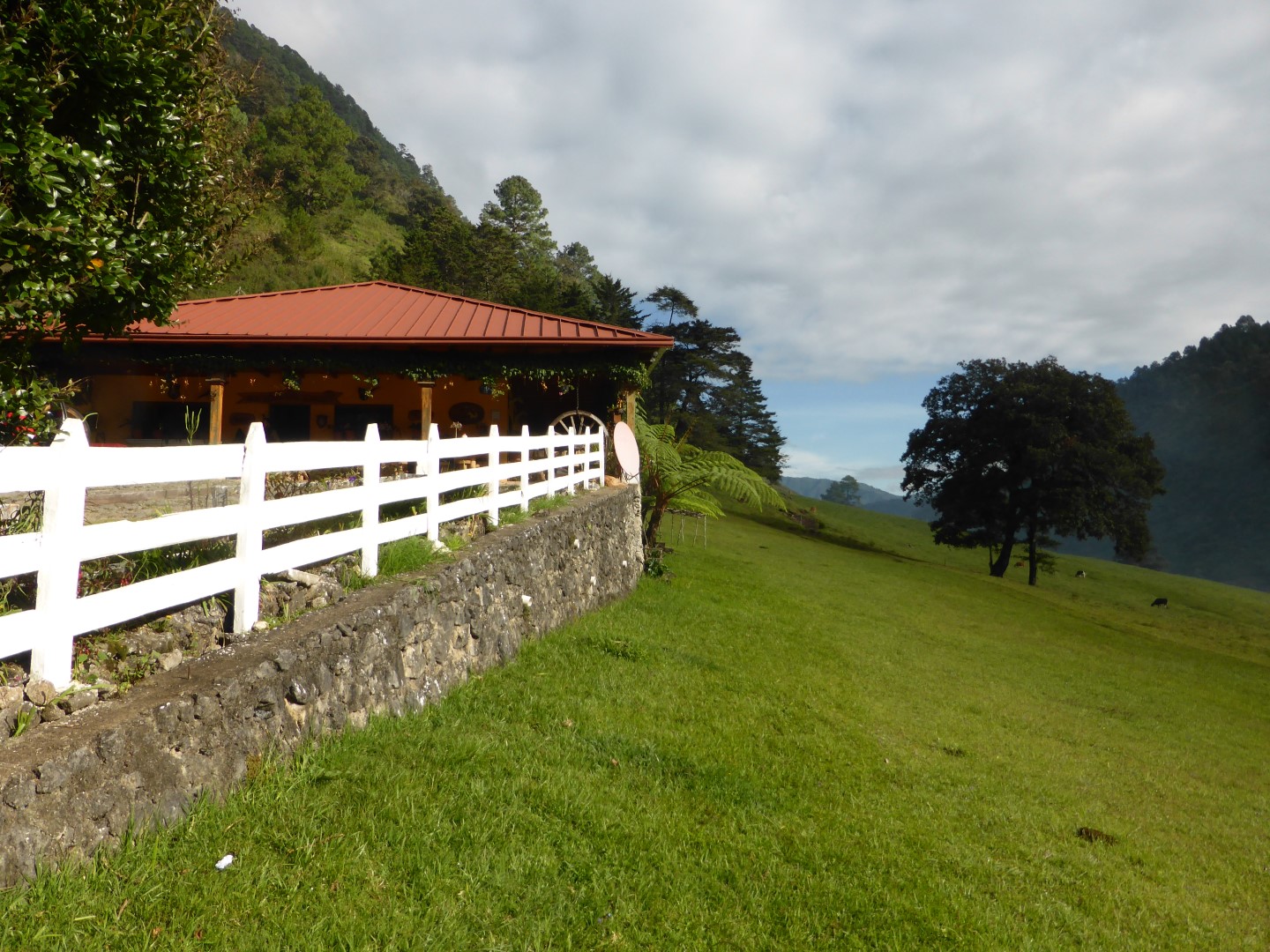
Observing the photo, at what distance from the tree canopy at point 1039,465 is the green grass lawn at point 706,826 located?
2411cm

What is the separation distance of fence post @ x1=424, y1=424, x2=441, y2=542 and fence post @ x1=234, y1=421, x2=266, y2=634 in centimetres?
198

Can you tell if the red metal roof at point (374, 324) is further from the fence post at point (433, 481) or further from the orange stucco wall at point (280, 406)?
the fence post at point (433, 481)

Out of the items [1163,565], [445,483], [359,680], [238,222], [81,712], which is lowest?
[1163,565]

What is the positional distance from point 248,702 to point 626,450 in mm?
10915

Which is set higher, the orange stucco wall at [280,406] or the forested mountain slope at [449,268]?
the forested mountain slope at [449,268]

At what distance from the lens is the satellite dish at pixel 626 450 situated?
13.7m

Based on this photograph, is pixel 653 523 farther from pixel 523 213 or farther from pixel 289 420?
pixel 523 213

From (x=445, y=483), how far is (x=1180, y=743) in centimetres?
1030

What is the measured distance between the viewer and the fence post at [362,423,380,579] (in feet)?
15.3

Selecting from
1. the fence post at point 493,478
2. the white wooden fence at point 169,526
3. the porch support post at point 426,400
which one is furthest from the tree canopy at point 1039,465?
the white wooden fence at point 169,526

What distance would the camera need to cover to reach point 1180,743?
31.2 ft

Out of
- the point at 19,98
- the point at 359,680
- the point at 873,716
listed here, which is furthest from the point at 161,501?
the point at 873,716

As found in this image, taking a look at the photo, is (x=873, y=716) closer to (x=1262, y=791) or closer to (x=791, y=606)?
(x=1262, y=791)

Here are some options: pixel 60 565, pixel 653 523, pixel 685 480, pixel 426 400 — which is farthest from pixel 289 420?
pixel 60 565
